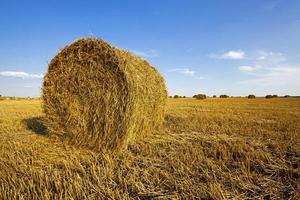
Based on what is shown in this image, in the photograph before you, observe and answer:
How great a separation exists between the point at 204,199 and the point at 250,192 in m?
0.64

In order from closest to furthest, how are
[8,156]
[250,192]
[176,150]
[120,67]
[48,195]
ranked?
[48,195] < [250,192] < [8,156] < [176,150] < [120,67]

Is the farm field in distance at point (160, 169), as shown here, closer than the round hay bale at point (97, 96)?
Yes

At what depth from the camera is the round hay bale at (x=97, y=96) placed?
5.86 m

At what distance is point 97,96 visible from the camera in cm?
632

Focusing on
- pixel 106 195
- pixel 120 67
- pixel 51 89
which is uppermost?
pixel 120 67

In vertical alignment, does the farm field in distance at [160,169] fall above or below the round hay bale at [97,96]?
below

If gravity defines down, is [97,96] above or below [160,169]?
above

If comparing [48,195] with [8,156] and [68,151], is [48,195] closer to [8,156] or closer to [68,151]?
[8,156]

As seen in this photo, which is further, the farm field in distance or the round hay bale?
the round hay bale

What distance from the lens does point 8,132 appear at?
733cm

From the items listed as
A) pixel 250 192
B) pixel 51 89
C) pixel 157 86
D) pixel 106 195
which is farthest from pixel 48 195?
pixel 157 86

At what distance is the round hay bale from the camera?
19.2ft

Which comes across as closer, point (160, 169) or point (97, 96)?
point (160, 169)

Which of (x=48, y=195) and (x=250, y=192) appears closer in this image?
(x=48, y=195)
